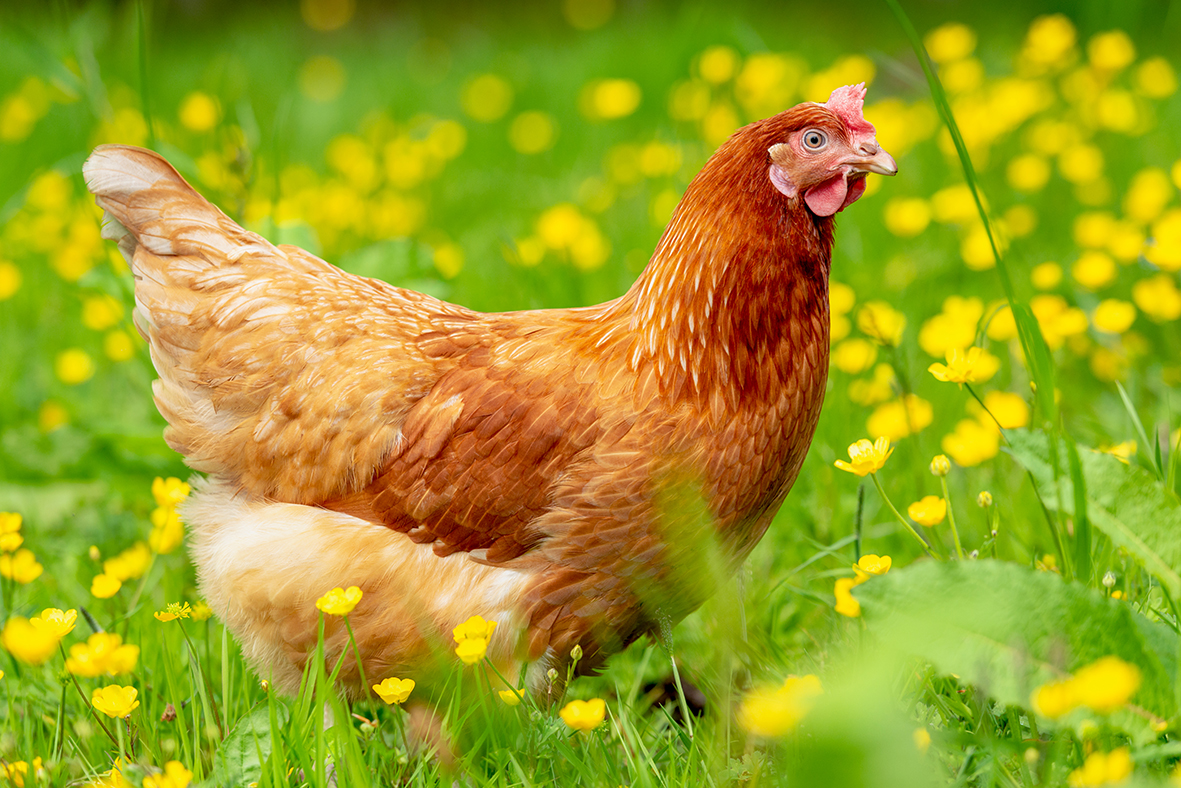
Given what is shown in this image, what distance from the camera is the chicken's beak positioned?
2203 millimetres

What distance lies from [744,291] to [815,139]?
38 centimetres

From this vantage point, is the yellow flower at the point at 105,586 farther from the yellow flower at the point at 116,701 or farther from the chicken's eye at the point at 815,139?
the chicken's eye at the point at 815,139

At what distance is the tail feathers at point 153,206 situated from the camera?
2.82 meters

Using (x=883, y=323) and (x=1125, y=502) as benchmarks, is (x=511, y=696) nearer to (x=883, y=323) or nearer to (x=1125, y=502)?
(x=1125, y=502)

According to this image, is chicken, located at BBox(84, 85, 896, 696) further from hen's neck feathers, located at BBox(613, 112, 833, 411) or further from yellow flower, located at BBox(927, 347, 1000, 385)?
yellow flower, located at BBox(927, 347, 1000, 385)

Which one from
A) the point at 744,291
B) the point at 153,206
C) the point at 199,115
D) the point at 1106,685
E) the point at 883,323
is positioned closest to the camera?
the point at 1106,685

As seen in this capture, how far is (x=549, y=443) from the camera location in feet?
7.54

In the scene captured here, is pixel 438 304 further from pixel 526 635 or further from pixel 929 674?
pixel 929 674

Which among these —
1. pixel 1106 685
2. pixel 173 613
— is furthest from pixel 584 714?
pixel 173 613

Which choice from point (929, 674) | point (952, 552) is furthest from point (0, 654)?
point (952, 552)

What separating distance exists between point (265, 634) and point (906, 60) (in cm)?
699

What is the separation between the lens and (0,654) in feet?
8.62

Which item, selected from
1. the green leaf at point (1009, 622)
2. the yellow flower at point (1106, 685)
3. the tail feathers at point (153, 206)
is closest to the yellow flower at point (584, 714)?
the green leaf at point (1009, 622)

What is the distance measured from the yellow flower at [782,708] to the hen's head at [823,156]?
3.49 feet
